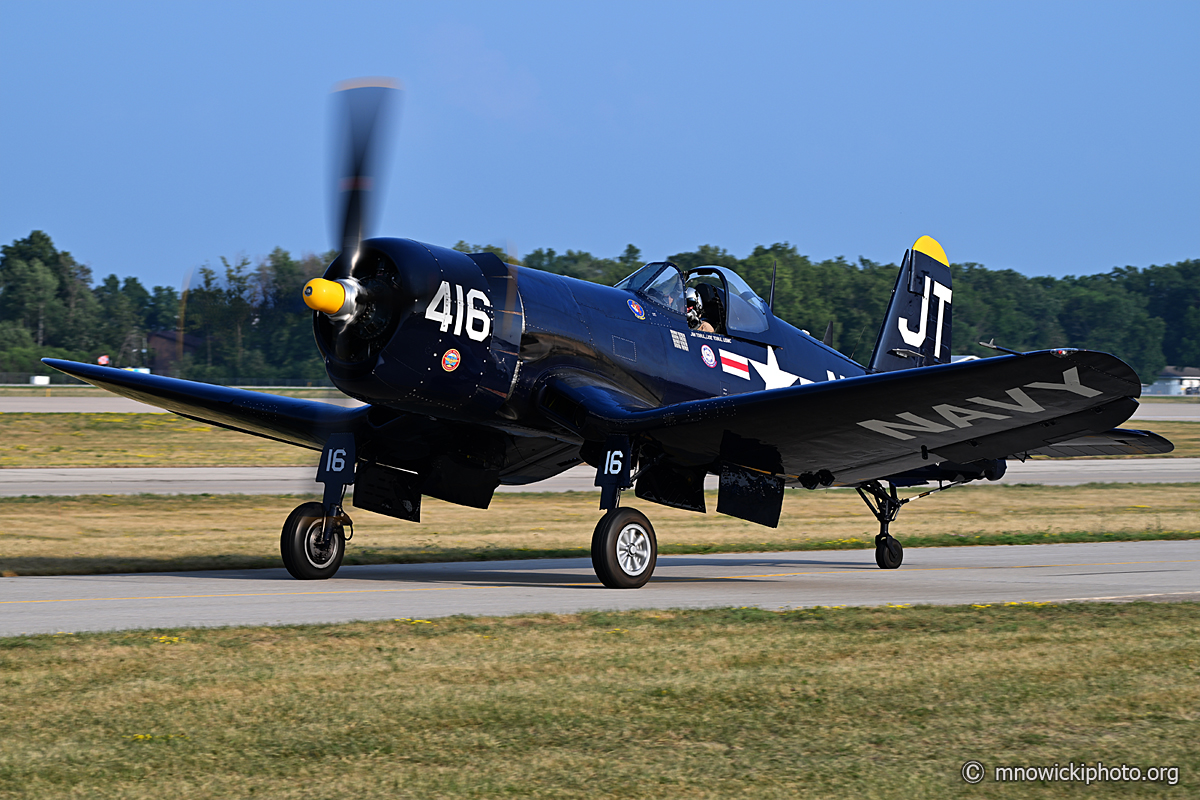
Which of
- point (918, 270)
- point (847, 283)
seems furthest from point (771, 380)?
point (847, 283)

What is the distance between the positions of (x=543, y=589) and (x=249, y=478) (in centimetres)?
1913

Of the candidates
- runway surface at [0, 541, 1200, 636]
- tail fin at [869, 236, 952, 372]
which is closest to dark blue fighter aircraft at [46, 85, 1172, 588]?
runway surface at [0, 541, 1200, 636]

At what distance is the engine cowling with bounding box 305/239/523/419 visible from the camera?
10.9 meters

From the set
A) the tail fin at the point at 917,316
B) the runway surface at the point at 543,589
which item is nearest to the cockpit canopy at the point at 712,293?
the runway surface at the point at 543,589

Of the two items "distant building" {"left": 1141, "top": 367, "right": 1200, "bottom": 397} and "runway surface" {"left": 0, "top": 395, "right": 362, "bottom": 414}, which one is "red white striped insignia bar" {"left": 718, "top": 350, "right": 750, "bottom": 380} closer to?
"runway surface" {"left": 0, "top": 395, "right": 362, "bottom": 414}

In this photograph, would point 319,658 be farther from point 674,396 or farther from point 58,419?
point 58,419

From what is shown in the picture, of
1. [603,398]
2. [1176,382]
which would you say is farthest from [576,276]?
[1176,382]

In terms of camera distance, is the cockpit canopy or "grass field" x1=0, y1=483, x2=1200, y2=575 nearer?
the cockpit canopy

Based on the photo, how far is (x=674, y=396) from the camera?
13.2 metres

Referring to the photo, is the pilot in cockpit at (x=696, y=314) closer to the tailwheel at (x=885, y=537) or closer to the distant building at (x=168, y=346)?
the tailwheel at (x=885, y=537)

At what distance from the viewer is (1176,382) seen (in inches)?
5773

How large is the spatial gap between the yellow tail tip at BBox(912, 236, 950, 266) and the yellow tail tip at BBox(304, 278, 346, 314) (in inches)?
362

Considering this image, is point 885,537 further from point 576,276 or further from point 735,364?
point 576,276

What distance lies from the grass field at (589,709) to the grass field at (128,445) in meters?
24.7
